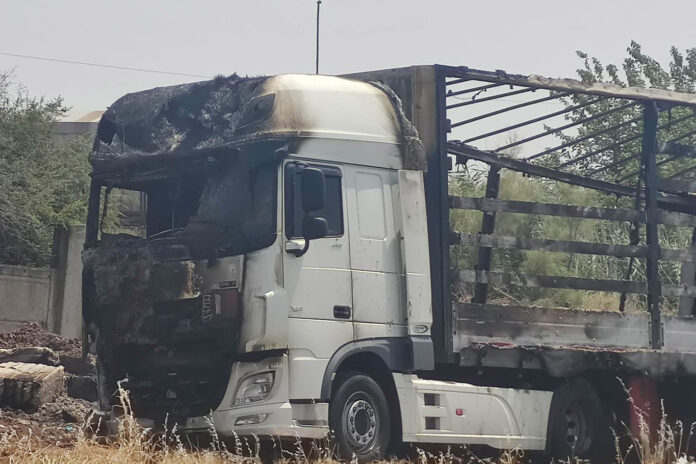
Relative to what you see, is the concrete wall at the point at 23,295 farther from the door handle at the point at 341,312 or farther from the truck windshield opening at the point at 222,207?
the door handle at the point at 341,312

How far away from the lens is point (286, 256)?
822 centimetres

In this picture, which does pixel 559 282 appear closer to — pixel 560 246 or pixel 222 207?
pixel 560 246

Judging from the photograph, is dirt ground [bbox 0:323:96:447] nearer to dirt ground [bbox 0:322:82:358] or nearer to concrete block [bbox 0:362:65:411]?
concrete block [bbox 0:362:65:411]

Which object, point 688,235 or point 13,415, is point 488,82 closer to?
point 688,235

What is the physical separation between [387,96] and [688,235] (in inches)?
190

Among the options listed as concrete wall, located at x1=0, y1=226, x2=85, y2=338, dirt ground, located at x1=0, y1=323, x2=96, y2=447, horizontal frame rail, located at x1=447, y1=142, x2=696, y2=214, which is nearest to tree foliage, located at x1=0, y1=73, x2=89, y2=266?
concrete wall, located at x1=0, y1=226, x2=85, y2=338

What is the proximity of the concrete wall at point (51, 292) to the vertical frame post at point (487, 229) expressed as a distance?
10494mm

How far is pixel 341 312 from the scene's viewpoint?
337 inches

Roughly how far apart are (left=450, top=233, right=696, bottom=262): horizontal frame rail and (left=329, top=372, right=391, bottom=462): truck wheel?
154 centimetres

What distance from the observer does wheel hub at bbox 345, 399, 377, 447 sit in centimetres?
852

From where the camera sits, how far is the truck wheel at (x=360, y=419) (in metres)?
8.40

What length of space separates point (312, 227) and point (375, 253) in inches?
29.8

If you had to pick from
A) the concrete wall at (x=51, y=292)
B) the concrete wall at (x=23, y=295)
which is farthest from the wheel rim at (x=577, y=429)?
the concrete wall at (x=23, y=295)

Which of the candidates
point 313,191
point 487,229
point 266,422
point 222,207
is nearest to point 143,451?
point 266,422
